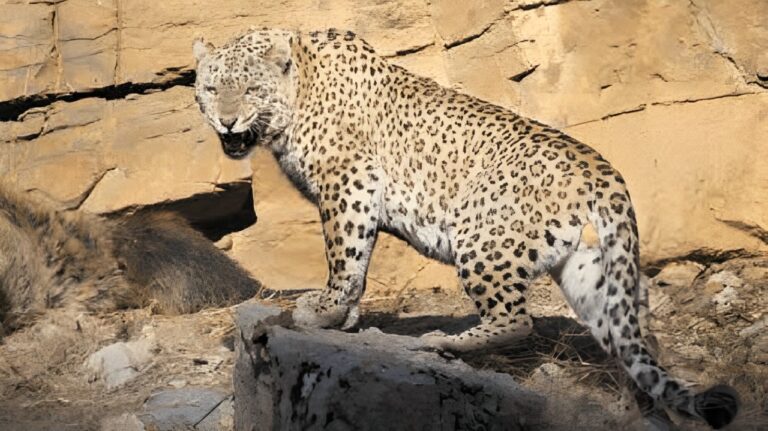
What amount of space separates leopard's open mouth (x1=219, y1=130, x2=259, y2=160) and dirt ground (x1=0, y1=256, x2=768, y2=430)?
1722 mm

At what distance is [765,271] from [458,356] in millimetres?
4210

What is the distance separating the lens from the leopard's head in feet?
30.9

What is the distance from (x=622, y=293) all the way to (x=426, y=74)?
496 centimetres

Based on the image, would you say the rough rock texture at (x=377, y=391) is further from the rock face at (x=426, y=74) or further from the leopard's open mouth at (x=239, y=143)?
the rock face at (x=426, y=74)

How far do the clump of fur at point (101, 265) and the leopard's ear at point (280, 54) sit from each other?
9.82ft

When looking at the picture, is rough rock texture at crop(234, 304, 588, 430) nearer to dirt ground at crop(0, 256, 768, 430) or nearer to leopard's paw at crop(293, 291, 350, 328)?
dirt ground at crop(0, 256, 768, 430)


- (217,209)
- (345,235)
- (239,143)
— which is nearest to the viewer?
(345,235)

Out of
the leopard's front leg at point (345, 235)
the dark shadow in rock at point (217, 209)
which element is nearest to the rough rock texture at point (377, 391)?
the leopard's front leg at point (345, 235)

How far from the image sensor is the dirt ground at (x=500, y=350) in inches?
334

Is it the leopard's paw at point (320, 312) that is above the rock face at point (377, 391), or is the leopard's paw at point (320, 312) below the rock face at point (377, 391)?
below

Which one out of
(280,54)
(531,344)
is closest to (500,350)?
(531,344)

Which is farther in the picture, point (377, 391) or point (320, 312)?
point (320, 312)

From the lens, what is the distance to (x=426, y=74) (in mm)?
12141

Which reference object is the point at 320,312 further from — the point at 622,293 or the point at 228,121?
the point at 622,293
